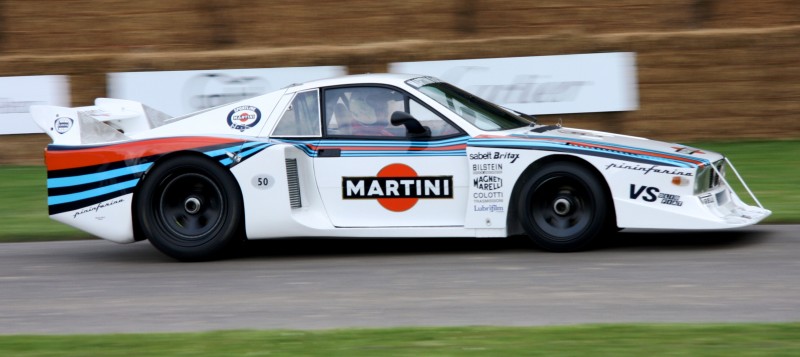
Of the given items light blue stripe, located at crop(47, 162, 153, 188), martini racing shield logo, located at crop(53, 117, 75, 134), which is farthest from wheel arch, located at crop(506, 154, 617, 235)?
martini racing shield logo, located at crop(53, 117, 75, 134)

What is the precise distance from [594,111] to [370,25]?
11.5 ft

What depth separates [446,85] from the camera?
8.80 m

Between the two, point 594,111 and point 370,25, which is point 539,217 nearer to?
point 594,111

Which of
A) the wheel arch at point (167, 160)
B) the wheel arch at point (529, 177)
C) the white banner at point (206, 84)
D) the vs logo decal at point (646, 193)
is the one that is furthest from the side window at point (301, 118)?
the white banner at point (206, 84)

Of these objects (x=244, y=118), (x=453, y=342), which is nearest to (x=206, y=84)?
(x=244, y=118)

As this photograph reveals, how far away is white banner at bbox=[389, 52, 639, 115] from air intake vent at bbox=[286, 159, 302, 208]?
5.95m

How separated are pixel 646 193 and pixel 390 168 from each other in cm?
182

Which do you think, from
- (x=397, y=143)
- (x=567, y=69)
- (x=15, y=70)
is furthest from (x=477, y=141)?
(x=15, y=70)

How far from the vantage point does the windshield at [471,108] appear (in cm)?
818

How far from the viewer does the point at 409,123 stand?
7.86 meters

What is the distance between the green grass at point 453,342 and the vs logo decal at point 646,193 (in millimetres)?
2141

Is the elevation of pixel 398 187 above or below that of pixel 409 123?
below

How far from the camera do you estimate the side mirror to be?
25.8 feet

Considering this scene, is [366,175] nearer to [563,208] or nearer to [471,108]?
[471,108]
